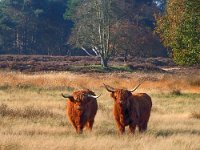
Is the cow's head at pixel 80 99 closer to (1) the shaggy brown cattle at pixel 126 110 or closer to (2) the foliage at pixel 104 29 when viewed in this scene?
(1) the shaggy brown cattle at pixel 126 110

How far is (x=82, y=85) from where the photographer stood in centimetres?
2908

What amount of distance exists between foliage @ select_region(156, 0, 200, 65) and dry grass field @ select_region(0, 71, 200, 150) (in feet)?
6.59

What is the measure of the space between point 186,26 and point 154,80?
6.75 m

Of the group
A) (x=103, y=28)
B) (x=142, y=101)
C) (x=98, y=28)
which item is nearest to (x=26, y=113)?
(x=142, y=101)

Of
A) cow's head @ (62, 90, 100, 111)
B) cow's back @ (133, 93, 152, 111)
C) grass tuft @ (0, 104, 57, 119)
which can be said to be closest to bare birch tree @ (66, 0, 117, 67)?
grass tuft @ (0, 104, 57, 119)

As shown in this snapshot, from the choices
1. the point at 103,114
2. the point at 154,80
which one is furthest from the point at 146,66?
the point at 103,114

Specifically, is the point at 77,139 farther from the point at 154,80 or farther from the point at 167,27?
the point at 154,80

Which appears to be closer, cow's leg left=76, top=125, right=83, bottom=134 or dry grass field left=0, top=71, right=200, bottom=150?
dry grass field left=0, top=71, right=200, bottom=150

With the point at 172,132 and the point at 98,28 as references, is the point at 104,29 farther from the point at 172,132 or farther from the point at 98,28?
the point at 172,132

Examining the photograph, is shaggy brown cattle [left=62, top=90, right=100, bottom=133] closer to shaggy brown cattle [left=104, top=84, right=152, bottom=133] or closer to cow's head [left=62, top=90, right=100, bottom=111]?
cow's head [left=62, top=90, right=100, bottom=111]

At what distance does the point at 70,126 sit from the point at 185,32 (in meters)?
13.4

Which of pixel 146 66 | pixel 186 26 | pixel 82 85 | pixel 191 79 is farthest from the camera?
pixel 146 66

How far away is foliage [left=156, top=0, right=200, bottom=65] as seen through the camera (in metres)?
26.5

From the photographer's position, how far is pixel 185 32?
88.2 ft
